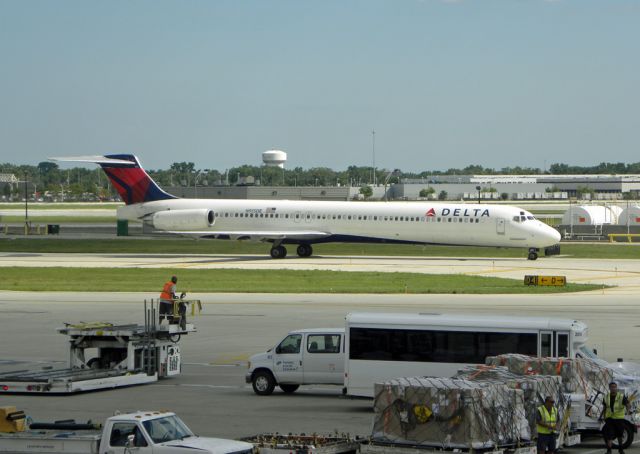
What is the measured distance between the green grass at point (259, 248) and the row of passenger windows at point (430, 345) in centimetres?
5102

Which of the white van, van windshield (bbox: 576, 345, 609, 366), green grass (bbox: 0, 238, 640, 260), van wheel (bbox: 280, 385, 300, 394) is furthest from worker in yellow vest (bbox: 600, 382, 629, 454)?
green grass (bbox: 0, 238, 640, 260)

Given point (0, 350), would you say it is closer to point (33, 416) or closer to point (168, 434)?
point (33, 416)

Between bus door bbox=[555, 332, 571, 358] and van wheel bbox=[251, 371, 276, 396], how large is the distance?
25.3 feet

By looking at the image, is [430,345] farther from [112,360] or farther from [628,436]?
[112,360]

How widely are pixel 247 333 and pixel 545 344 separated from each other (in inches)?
642

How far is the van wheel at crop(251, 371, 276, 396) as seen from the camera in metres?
29.5

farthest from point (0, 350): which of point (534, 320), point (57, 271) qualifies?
point (57, 271)

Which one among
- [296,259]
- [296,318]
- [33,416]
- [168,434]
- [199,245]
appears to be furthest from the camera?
[199,245]

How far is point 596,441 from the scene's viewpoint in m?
23.9

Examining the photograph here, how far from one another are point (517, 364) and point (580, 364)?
1.34m

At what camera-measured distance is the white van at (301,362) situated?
28891 millimetres

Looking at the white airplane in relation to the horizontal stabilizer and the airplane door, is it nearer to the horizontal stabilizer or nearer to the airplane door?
the horizontal stabilizer

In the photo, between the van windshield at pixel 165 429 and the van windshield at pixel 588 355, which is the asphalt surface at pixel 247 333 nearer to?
the van windshield at pixel 588 355

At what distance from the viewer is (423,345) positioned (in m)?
26.9
